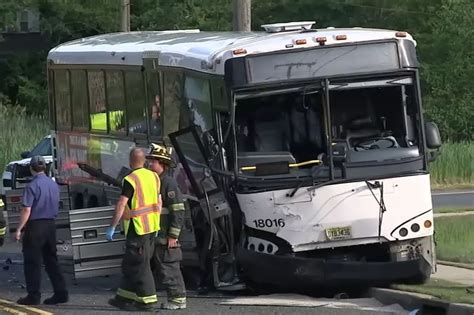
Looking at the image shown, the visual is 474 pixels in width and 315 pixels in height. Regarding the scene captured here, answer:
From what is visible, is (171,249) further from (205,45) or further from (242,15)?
(242,15)

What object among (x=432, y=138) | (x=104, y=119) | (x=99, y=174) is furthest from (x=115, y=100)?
(x=432, y=138)

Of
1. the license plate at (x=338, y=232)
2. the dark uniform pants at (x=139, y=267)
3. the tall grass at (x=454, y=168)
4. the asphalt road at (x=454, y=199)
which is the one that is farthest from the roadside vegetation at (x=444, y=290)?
the tall grass at (x=454, y=168)

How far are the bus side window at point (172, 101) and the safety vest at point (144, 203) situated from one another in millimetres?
2103

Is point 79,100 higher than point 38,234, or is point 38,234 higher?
point 79,100

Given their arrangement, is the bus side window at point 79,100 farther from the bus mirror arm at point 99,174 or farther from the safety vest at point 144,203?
the safety vest at point 144,203

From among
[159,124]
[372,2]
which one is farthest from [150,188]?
[372,2]

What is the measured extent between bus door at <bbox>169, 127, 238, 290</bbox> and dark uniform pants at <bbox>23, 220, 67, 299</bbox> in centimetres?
167

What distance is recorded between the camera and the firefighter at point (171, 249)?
502 inches

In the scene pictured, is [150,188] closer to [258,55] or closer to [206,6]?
[258,55]

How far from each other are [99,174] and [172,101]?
9.39 ft

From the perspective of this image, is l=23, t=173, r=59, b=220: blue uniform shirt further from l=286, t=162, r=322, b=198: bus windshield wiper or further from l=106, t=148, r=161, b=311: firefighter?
l=286, t=162, r=322, b=198: bus windshield wiper

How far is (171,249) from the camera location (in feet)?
42.2

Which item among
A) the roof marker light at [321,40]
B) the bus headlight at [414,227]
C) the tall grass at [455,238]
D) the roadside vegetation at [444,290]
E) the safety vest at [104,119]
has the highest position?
the roof marker light at [321,40]

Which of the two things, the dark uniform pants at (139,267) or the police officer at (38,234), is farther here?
the police officer at (38,234)
